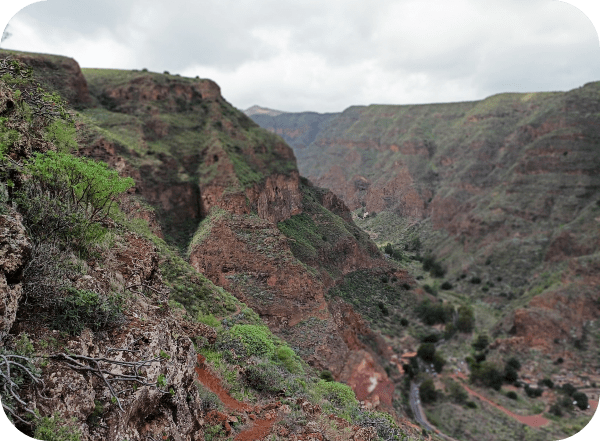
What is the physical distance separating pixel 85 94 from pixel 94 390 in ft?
146

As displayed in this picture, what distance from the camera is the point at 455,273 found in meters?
78.8

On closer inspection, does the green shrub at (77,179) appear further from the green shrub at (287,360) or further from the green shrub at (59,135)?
the green shrub at (287,360)

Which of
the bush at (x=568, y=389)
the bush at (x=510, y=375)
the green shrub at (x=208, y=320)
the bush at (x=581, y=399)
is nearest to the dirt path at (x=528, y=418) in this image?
the bush at (x=581, y=399)

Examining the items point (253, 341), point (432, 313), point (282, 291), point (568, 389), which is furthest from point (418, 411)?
point (253, 341)

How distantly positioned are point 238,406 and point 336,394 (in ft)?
36.9

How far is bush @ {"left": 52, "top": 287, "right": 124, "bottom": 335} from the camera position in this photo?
602 centimetres

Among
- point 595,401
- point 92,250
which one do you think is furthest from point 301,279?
point 595,401

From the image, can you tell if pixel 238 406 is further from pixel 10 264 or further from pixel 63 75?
pixel 63 75

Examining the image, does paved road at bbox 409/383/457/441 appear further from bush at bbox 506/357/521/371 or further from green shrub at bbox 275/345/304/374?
green shrub at bbox 275/345/304/374

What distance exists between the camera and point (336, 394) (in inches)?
821

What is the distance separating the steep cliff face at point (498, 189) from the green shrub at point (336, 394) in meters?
43.1

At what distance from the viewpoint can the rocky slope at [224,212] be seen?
103 feet

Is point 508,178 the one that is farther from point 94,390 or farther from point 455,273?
point 94,390

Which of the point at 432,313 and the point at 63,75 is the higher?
the point at 63,75
